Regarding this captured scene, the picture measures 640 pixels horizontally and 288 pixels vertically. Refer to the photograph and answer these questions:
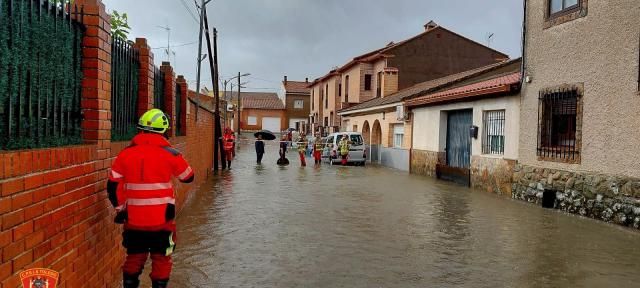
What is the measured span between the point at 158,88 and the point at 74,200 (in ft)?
14.9

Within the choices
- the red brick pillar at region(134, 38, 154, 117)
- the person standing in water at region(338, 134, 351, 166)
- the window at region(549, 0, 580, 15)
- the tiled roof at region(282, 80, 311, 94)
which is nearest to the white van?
the person standing in water at region(338, 134, 351, 166)

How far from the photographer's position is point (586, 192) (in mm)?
9953

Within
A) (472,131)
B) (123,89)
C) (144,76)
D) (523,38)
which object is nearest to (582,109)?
(523,38)

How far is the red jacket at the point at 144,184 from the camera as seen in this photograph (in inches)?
156

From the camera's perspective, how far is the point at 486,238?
25.4ft

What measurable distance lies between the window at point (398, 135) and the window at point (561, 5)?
1083 centimetres

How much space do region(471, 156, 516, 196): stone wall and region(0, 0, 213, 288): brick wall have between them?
10.1m

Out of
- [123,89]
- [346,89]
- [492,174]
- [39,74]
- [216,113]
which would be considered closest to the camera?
[39,74]

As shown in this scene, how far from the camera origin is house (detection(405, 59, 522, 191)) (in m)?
13.0

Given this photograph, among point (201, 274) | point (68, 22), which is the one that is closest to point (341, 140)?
point (201, 274)

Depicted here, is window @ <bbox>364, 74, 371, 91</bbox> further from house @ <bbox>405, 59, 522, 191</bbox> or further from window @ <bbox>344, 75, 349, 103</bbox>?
house @ <bbox>405, 59, 522, 191</bbox>

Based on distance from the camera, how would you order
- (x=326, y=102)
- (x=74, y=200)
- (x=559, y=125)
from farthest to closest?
(x=326, y=102), (x=559, y=125), (x=74, y=200)

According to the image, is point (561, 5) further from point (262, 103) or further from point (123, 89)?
point (262, 103)

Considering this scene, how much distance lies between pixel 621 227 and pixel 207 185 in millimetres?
9591
